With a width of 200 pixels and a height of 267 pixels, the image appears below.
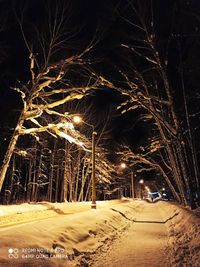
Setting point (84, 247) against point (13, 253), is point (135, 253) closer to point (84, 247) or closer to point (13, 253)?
point (84, 247)

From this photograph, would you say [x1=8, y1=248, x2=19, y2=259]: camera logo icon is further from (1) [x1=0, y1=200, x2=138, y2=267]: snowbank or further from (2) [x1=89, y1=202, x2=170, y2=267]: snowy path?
(2) [x1=89, y1=202, x2=170, y2=267]: snowy path

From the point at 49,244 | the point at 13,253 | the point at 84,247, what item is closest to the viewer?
the point at 13,253

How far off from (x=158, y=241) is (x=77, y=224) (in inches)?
113

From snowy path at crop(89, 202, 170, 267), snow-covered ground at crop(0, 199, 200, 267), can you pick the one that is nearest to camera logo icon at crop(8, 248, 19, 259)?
snow-covered ground at crop(0, 199, 200, 267)

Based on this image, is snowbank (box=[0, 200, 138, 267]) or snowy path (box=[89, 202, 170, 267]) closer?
snowbank (box=[0, 200, 138, 267])

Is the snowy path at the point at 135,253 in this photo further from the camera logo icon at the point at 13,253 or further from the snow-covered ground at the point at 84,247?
the camera logo icon at the point at 13,253

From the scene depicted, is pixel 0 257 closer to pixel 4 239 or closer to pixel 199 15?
pixel 4 239

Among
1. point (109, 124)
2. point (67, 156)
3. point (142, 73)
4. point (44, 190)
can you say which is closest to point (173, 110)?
point (142, 73)

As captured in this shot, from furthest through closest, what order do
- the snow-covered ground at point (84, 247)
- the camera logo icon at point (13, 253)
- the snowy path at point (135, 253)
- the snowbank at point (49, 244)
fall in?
the snowy path at point (135, 253)
the snow-covered ground at point (84, 247)
the snowbank at point (49, 244)
the camera logo icon at point (13, 253)

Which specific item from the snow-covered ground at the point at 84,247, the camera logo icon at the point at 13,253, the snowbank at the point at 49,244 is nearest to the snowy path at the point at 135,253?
the snow-covered ground at the point at 84,247

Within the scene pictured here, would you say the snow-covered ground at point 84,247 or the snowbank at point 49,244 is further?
the snow-covered ground at point 84,247

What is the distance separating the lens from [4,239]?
6438 millimetres

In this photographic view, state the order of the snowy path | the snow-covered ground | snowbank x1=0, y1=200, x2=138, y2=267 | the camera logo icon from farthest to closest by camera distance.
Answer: the snowy path, the snow-covered ground, snowbank x1=0, y1=200, x2=138, y2=267, the camera logo icon

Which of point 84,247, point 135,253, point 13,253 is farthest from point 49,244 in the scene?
point 135,253
